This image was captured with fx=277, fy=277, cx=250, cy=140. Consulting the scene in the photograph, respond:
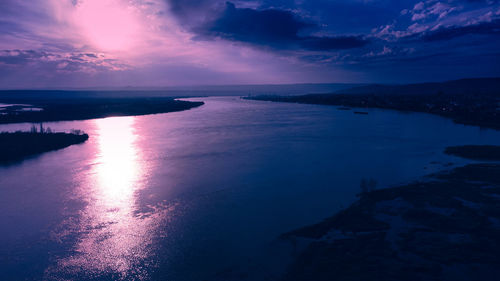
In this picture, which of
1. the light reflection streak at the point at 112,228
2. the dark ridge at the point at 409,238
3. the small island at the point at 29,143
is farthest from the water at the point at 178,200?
the small island at the point at 29,143

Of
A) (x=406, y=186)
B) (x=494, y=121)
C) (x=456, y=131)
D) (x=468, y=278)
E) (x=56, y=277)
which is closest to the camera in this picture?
(x=468, y=278)

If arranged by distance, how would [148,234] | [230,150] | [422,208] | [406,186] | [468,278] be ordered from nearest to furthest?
[468,278], [148,234], [422,208], [406,186], [230,150]

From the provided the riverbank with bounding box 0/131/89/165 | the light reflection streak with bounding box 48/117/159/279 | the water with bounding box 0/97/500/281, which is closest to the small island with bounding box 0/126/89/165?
the riverbank with bounding box 0/131/89/165

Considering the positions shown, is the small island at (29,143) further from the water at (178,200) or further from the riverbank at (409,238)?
the riverbank at (409,238)

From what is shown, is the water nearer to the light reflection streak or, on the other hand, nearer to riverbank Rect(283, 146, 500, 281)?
the light reflection streak

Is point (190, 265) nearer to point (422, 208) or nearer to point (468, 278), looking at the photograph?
point (468, 278)

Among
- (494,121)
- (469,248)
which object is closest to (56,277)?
(469,248)
